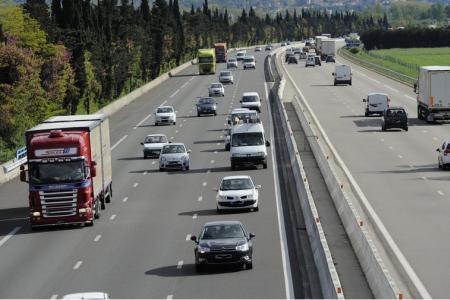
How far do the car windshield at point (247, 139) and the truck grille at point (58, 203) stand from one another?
18.4 meters

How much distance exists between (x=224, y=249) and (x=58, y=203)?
10.9 m

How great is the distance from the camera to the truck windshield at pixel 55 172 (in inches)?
1577

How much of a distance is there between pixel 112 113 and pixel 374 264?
256 feet

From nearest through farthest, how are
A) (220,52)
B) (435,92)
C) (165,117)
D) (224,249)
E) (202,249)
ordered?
(224,249) → (202,249) → (435,92) → (165,117) → (220,52)

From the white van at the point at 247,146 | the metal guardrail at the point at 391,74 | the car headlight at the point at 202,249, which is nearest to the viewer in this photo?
the car headlight at the point at 202,249

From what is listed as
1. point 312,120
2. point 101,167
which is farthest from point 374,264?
point 312,120

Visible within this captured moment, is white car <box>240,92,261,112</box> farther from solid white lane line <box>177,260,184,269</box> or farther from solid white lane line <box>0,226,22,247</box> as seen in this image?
solid white lane line <box>177,260,184,269</box>

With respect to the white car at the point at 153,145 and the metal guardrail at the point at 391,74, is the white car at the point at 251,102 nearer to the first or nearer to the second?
the white car at the point at 153,145

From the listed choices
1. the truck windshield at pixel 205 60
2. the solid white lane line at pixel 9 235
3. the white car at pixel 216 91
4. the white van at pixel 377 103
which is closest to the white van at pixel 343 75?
the white car at pixel 216 91

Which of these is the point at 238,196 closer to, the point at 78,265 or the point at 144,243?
the point at 144,243

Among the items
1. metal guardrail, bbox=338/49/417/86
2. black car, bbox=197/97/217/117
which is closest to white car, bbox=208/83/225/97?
black car, bbox=197/97/217/117

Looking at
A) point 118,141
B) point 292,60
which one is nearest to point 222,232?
point 118,141

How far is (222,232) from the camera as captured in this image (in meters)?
31.4

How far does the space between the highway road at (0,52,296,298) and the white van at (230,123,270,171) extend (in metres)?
0.61
